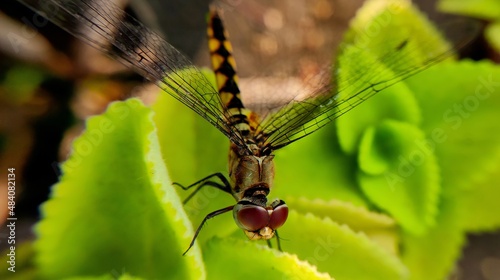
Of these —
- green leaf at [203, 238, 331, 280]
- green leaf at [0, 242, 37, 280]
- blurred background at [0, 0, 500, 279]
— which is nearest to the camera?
green leaf at [203, 238, 331, 280]

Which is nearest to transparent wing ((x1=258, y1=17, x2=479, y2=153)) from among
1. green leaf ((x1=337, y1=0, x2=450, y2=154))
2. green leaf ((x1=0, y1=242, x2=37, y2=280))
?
green leaf ((x1=337, y1=0, x2=450, y2=154))

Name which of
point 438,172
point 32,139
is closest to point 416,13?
point 438,172

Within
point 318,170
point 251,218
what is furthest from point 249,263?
point 318,170

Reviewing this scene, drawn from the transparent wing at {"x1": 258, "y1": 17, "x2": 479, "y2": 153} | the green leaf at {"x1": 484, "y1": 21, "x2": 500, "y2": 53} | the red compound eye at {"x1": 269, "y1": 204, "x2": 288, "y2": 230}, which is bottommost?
the red compound eye at {"x1": 269, "y1": 204, "x2": 288, "y2": 230}

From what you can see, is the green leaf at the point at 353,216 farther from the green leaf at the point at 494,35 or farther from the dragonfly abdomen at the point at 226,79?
the green leaf at the point at 494,35

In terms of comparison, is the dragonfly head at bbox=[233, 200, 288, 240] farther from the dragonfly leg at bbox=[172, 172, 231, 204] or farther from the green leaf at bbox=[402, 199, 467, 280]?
the green leaf at bbox=[402, 199, 467, 280]

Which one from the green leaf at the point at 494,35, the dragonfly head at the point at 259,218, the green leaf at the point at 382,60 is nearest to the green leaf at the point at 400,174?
the green leaf at the point at 382,60
